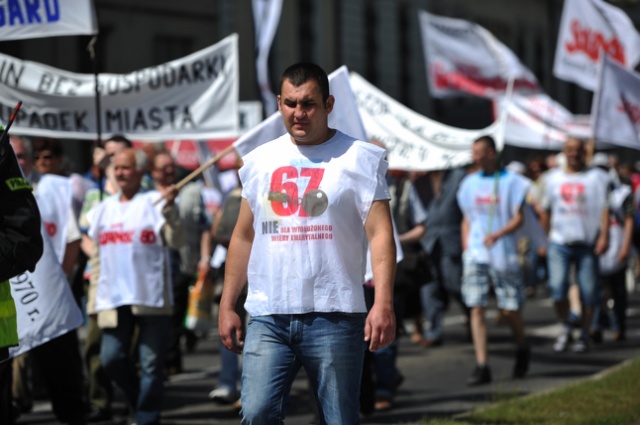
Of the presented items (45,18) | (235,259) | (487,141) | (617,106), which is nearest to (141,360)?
(45,18)

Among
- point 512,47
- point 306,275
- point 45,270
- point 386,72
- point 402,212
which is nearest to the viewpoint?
point 306,275

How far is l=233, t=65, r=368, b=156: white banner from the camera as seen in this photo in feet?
25.9

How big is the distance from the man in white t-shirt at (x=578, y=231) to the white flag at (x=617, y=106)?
0.30m

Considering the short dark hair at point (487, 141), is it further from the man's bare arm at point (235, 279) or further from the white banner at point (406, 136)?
the man's bare arm at point (235, 279)

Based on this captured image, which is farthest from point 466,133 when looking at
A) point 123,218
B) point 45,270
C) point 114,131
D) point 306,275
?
point 306,275

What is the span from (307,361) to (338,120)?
2770 mm

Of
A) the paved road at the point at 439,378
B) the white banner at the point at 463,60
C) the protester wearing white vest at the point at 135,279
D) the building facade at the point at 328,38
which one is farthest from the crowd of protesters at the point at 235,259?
the building facade at the point at 328,38

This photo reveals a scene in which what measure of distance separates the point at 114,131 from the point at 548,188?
4.68 metres

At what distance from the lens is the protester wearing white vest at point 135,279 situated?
8188 mm

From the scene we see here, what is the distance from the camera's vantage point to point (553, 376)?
35.6 ft

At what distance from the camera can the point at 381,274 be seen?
5.38 m

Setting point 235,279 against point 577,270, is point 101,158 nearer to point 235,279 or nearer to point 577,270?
point 235,279

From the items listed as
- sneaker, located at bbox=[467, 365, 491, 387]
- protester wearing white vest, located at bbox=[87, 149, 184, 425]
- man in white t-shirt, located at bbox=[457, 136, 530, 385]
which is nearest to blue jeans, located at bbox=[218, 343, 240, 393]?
protester wearing white vest, located at bbox=[87, 149, 184, 425]

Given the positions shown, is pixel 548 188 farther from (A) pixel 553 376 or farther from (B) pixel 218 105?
(B) pixel 218 105
